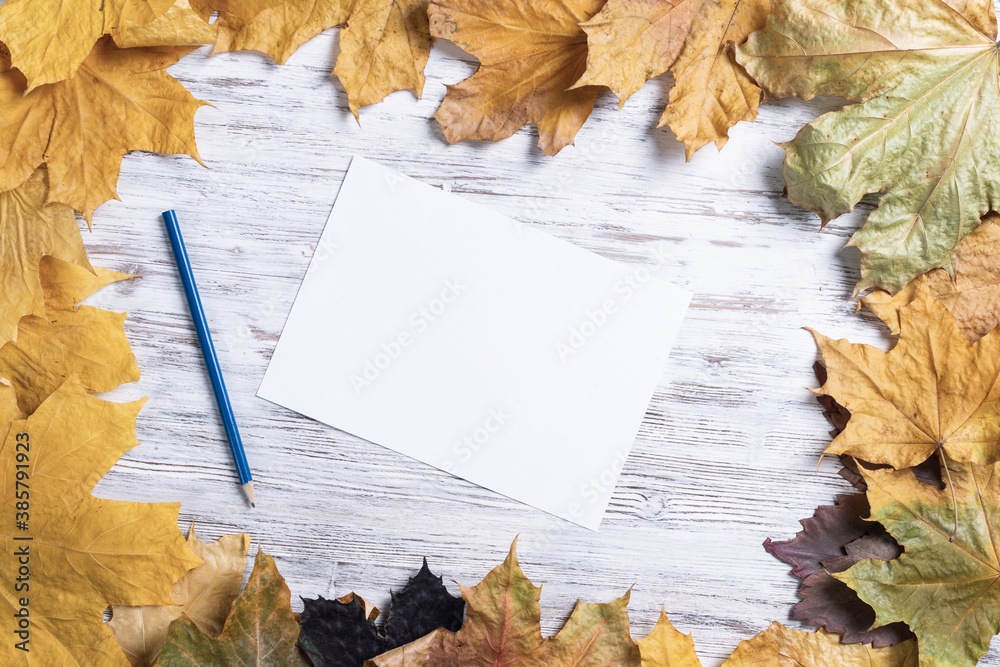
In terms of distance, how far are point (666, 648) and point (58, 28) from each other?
108cm

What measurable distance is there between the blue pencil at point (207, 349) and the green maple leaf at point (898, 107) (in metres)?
0.80

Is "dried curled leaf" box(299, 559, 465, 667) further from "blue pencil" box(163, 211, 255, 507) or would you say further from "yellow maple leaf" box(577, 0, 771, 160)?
"yellow maple leaf" box(577, 0, 771, 160)

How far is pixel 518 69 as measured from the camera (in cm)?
81

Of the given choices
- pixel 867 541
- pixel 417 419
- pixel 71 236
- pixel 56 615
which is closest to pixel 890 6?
pixel 867 541

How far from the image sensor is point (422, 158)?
0.85 m

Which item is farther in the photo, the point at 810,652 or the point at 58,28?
the point at 810,652

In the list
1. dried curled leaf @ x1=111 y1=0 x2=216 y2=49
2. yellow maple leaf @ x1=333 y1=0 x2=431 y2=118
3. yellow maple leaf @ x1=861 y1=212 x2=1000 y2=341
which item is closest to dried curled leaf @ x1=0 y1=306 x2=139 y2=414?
dried curled leaf @ x1=111 y1=0 x2=216 y2=49

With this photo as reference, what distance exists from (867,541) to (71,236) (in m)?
1.17

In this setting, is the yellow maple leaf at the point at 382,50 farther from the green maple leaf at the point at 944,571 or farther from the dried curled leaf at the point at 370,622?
the green maple leaf at the point at 944,571

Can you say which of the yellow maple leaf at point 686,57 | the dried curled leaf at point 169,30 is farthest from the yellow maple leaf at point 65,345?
the yellow maple leaf at point 686,57

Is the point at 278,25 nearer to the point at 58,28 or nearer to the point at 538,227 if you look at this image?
the point at 58,28

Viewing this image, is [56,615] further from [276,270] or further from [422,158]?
[422,158]

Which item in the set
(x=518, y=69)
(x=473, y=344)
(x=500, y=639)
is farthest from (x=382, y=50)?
(x=500, y=639)

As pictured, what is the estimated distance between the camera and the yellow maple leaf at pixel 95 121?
0.75 m
